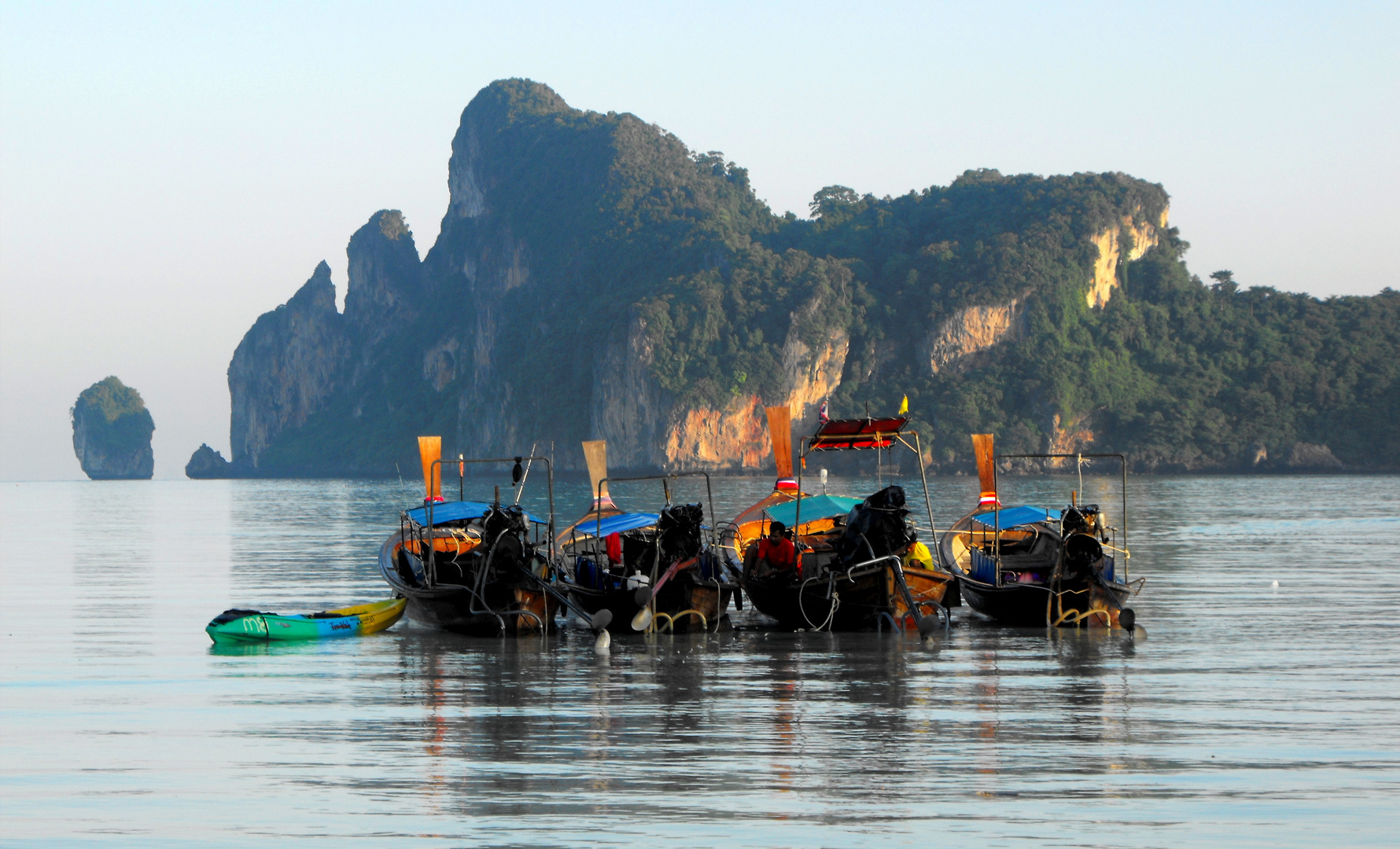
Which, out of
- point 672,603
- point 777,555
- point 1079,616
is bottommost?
point 1079,616

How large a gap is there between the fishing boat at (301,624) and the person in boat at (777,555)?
514 centimetres

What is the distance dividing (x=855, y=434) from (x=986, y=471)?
315 centimetres

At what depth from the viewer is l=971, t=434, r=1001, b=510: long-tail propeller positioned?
2152cm

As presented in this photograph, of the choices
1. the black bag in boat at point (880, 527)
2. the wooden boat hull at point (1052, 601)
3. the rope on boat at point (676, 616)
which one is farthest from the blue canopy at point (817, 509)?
the rope on boat at point (676, 616)

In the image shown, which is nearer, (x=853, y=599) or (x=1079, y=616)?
(x=853, y=599)

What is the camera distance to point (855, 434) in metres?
20.6

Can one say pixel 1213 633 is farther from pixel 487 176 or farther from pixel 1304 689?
pixel 487 176

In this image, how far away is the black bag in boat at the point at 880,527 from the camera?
58.2ft

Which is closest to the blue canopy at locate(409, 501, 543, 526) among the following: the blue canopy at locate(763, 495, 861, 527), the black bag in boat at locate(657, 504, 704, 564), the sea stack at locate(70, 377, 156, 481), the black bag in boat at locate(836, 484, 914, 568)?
the black bag in boat at locate(657, 504, 704, 564)

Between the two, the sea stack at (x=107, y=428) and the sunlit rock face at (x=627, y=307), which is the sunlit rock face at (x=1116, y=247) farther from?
the sea stack at (x=107, y=428)

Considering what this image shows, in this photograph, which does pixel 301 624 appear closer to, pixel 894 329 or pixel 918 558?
pixel 918 558

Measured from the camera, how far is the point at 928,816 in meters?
8.38

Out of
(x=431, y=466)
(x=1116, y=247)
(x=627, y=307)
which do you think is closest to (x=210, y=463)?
(x=627, y=307)

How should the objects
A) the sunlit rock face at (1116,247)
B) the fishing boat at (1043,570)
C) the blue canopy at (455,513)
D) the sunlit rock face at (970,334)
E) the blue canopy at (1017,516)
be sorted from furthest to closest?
1. the sunlit rock face at (1116,247)
2. the sunlit rock face at (970,334)
3. the blue canopy at (455,513)
4. the blue canopy at (1017,516)
5. the fishing boat at (1043,570)
